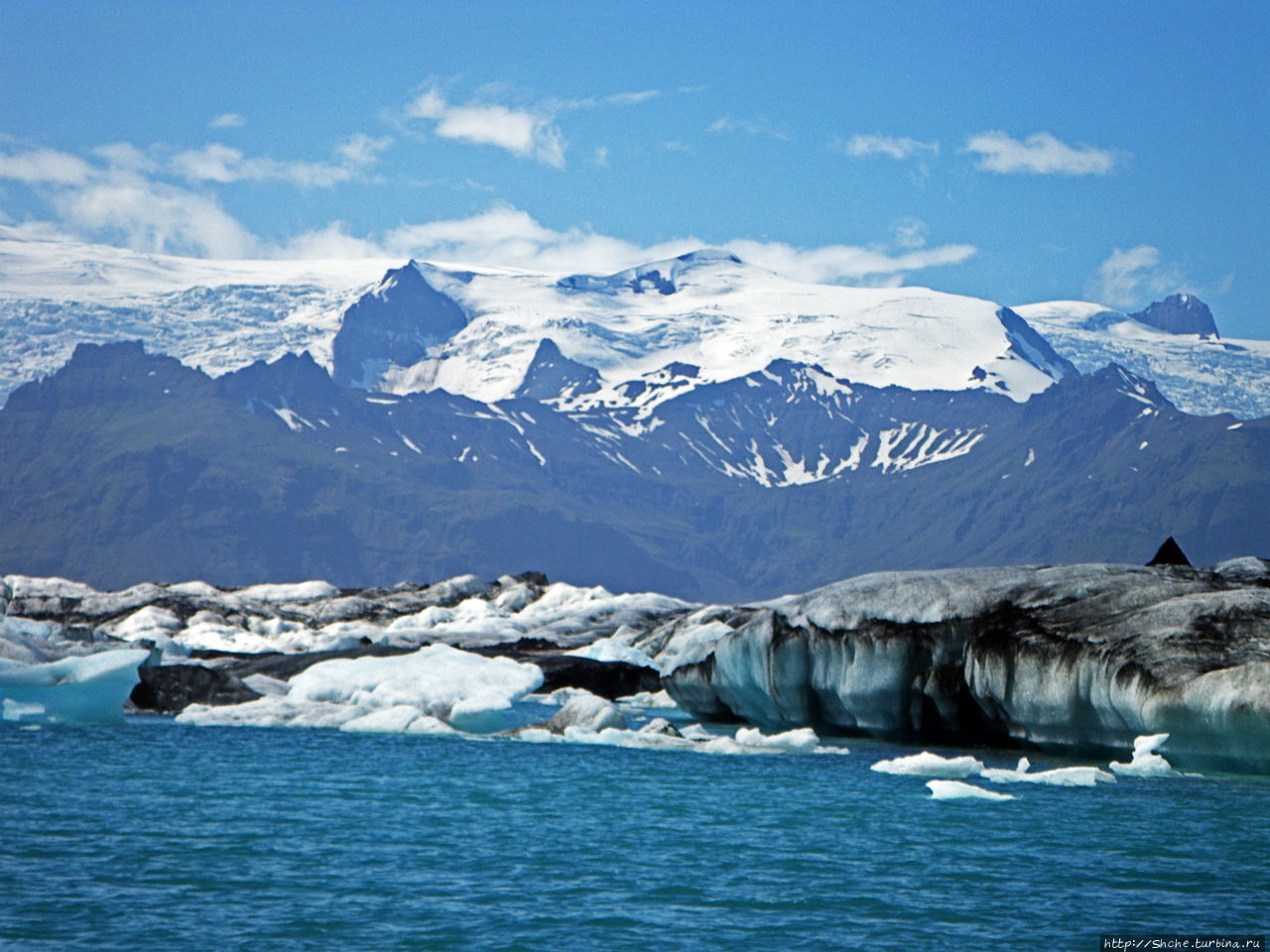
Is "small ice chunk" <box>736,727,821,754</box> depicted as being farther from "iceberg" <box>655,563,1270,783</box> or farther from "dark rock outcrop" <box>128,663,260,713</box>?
"dark rock outcrop" <box>128,663,260,713</box>

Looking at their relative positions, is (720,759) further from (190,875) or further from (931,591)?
(190,875)

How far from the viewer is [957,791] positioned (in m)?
36.4

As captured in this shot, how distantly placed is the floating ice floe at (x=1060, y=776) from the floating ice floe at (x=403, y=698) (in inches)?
724

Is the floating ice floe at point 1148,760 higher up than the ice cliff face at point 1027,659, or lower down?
lower down

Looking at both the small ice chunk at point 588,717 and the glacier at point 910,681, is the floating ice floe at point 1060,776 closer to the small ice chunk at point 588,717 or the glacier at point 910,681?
the glacier at point 910,681

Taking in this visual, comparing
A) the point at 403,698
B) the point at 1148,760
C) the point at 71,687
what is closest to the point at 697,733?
the point at 403,698

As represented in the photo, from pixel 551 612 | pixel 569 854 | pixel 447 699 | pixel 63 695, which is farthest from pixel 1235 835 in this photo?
pixel 551 612

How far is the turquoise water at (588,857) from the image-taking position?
22.7 m

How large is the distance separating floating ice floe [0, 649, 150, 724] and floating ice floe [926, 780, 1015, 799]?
26760 mm

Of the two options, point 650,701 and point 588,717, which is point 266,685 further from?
point 650,701

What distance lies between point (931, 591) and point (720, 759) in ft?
28.8

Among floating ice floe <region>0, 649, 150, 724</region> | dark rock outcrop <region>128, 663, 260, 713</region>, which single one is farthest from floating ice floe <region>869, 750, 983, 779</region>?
dark rock outcrop <region>128, 663, 260, 713</region>

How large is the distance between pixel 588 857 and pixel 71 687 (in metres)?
28.9

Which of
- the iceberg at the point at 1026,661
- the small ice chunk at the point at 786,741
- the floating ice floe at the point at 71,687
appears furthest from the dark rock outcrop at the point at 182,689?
the small ice chunk at the point at 786,741
